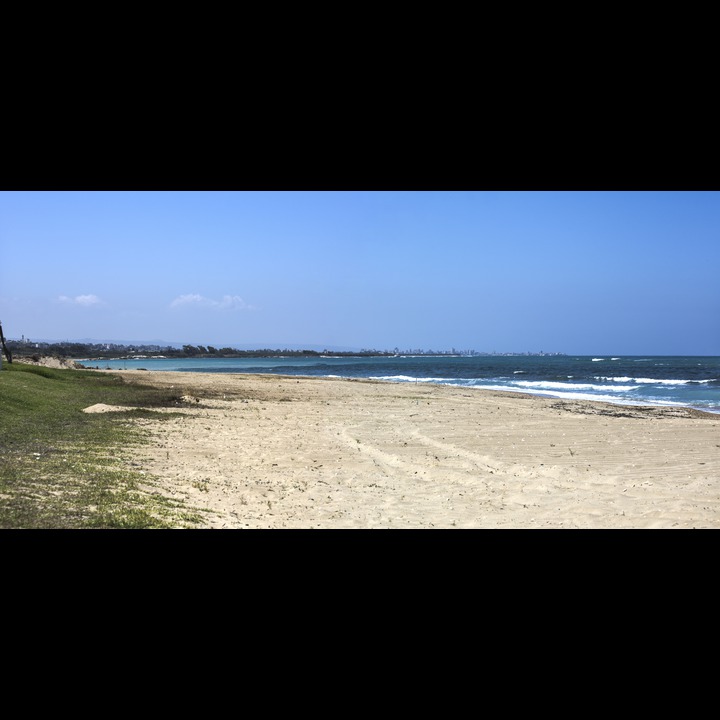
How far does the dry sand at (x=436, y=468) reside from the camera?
648 centimetres

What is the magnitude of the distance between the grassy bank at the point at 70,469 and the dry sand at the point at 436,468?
39cm

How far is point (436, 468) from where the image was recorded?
9242 millimetres

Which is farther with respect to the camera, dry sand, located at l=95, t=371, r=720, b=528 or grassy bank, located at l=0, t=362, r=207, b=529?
dry sand, located at l=95, t=371, r=720, b=528

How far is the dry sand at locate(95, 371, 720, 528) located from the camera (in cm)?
648

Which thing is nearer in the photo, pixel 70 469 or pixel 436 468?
pixel 70 469

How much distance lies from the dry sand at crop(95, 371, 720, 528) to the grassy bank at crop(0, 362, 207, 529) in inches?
15.4

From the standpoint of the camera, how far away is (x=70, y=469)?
734 cm

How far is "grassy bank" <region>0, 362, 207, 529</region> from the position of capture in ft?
18.0

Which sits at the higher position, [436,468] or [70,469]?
[70,469]

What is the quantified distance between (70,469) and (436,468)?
4.91 meters

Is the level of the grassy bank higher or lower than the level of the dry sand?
higher
